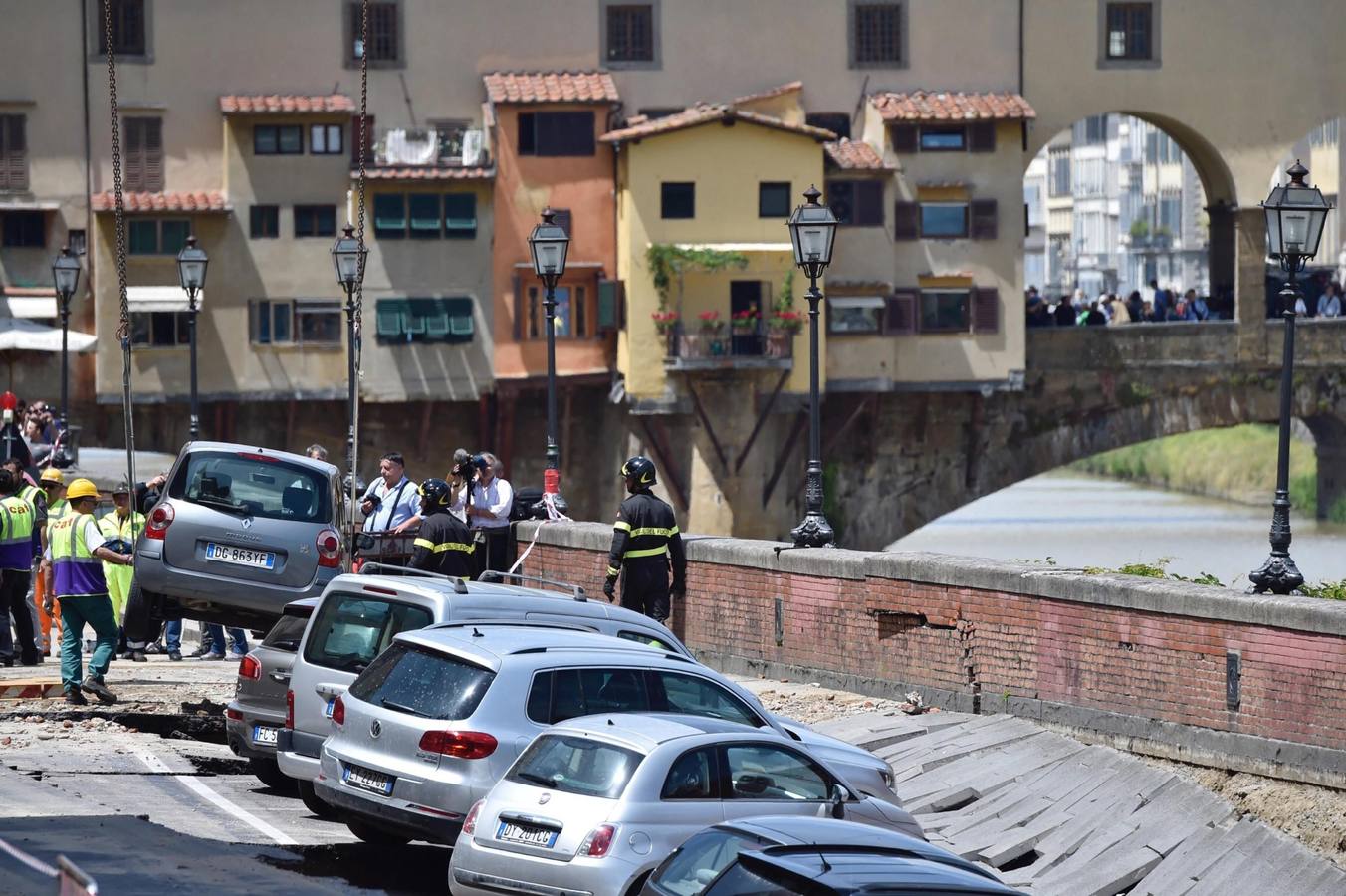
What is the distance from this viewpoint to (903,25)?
5731 cm

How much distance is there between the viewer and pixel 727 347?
54625 millimetres

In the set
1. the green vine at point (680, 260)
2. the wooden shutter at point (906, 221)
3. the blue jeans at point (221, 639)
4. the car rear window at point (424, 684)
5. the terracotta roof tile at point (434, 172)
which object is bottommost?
the blue jeans at point (221, 639)

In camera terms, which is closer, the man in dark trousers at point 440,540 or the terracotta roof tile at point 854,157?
the man in dark trousers at point 440,540

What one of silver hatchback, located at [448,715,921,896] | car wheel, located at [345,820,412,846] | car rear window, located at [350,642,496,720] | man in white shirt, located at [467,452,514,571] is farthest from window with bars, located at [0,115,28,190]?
silver hatchback, located at [448,715,921,896]

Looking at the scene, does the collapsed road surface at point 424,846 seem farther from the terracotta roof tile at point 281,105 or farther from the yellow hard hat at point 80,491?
the terracotta roof tile at point 281,105

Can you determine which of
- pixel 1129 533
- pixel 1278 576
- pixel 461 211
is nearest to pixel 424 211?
pixel 461 211

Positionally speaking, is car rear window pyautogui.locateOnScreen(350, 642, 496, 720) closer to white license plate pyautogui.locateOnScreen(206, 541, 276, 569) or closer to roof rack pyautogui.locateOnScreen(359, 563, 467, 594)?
roof rack pyautogui.locateOnScreen(359, 563, 467, 594)

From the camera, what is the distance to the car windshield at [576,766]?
39.3ft

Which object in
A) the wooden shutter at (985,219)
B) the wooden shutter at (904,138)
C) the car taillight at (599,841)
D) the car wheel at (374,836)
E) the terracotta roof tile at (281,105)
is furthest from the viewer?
the wooden shutter at (985,219)

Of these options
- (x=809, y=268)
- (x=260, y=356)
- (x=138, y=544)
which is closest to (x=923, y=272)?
(x=260, y=356)

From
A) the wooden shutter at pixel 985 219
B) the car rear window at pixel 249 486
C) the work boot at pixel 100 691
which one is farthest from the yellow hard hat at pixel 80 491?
the wooden shutter at pixel 985 219

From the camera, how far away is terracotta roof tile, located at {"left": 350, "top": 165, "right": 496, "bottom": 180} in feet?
178

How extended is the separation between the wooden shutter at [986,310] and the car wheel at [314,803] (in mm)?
43040

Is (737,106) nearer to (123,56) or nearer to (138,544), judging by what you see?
(123,56)
